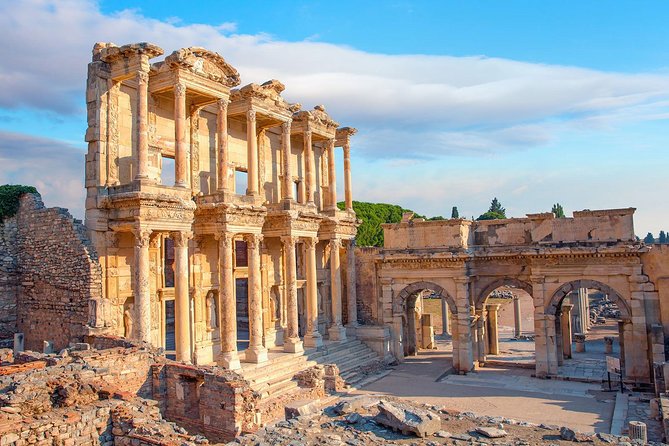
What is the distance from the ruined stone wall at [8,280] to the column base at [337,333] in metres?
14.3

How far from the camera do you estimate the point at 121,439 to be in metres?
11.1

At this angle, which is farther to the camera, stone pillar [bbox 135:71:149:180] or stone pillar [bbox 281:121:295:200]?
stone pillar [bbox 281:121:295:200]

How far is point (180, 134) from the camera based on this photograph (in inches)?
786

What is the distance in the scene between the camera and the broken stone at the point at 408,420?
1187 centimetres

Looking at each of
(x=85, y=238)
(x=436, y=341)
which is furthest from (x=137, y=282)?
(x=436, y=341)

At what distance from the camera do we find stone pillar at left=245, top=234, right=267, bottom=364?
21.9 meters

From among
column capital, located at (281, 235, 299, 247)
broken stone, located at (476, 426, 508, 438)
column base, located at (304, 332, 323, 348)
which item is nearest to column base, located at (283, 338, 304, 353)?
column base, located at (304, 332, 323, 348)

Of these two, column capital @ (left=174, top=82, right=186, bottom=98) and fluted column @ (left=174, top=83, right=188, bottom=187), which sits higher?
column capital @ (left=174, top=82, right=186, bottom=98)

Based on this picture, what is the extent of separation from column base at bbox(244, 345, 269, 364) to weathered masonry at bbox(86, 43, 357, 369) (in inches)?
1.8

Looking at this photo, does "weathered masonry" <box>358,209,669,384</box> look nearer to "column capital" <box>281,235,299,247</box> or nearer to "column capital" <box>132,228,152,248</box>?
"column capital" <box>281,235,299,247</box>

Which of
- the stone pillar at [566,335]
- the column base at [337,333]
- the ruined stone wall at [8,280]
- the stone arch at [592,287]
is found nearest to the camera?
the ruined stone wall at [8,280]

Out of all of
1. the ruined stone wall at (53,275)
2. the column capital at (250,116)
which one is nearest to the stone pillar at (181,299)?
the ruined stone wall at (53,275)

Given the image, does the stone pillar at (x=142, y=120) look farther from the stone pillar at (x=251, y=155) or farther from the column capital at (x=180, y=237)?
the stone pillar at (x=251, y=155)

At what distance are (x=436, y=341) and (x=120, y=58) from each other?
83.1 feet
